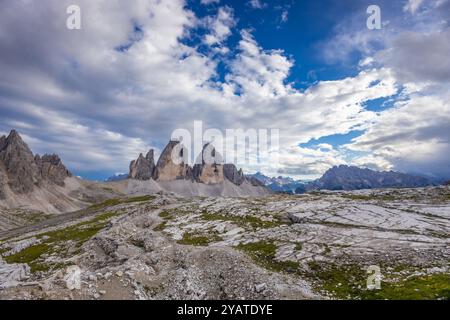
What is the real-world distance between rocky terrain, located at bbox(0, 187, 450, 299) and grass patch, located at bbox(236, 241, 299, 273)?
0.15 metres

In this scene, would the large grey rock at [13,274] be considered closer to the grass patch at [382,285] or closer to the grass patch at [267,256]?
the grass patch at [267,256]

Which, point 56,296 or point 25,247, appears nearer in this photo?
point 56,296

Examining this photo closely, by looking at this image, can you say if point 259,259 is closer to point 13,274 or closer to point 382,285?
point 382,285

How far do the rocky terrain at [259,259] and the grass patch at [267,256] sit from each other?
146mm

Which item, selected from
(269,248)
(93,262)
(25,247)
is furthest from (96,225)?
(269,248)

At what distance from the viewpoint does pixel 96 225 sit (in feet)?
307

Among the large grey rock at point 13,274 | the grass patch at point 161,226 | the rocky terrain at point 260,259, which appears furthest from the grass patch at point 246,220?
the large grey rock at point 13,274

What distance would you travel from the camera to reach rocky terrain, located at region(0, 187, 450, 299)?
27594 millimetres

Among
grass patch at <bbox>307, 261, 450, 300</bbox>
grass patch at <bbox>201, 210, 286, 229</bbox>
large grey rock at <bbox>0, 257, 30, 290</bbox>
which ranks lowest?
large grey rock at <bbox>0, 257, 30, 290</bbox>

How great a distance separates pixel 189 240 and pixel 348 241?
95.9 feet

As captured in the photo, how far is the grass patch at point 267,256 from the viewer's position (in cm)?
3619

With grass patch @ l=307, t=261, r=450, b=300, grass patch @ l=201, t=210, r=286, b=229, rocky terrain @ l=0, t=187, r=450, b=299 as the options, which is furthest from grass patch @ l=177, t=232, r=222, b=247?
grass patch @ l=307, t=261, r=450, b=300

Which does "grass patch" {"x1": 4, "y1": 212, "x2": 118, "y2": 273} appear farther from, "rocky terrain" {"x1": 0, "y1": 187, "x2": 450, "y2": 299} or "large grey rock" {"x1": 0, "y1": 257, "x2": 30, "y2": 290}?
"large grey rock" {"x1": 0, "y1": 257, "x2": 30, "y2": 290}
